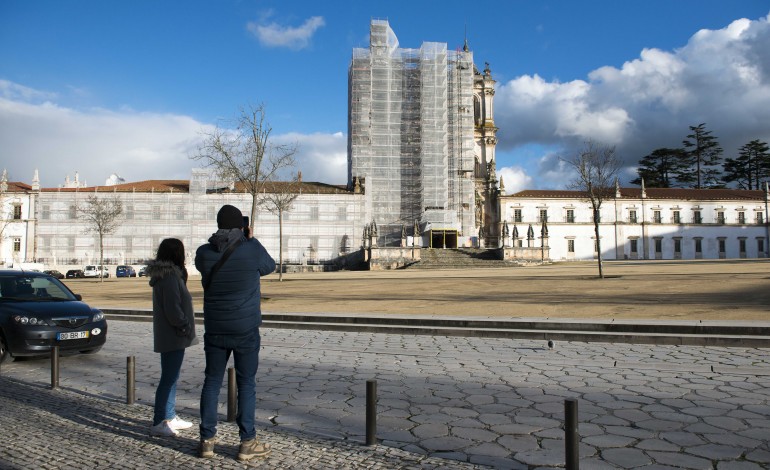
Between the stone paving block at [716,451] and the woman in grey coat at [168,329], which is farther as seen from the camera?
the woman in grey coat at [168,329]

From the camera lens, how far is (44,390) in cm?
750

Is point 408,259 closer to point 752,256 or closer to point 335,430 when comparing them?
point 335,430

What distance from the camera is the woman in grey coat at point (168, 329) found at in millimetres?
5465

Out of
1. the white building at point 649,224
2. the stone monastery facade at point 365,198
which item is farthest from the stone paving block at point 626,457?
the white building at point 649,224

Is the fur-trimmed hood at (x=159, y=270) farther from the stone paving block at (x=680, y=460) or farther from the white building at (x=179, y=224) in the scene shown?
the white building at (x=179, y=224)

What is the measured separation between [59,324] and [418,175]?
5157cm

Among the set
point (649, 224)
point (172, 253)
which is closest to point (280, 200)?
point (172, 253)

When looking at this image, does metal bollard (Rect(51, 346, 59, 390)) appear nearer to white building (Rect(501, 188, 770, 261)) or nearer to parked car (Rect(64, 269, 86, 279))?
parked car (Rect(64, 269, 86, 279))

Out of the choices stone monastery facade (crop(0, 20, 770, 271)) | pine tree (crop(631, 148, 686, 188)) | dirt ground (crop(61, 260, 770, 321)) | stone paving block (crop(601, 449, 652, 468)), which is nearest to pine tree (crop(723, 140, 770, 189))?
pine tree (crop(631, 148, 686, 188))

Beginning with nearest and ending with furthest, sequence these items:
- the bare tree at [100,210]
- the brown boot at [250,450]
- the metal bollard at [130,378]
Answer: the brown boot at [250,450] < the metal bollard at [130,378] < the bare tree at [100,210]

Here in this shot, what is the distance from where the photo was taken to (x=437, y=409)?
626 centimetres

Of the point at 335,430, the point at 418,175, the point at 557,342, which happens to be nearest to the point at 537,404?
the point at 335,430

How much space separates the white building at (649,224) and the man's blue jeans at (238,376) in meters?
68.8

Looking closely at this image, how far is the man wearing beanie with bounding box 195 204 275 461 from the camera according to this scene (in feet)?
15.3
